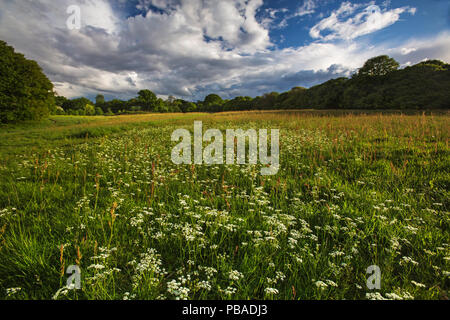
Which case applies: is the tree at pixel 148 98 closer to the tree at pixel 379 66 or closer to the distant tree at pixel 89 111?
the distant tree at pixel 89 111

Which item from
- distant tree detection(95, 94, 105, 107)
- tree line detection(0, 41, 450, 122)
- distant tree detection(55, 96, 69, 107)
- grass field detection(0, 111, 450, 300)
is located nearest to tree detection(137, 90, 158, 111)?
distant tree detection(55, 96, 69, 107)

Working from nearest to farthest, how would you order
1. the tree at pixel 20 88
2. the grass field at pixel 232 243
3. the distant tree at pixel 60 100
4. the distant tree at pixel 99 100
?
1. the grass field at pixel 232 243
2. the tree at pixel 20 88
3. the distant tree at pixel 60 100
4. the distant tree at pixel 99 100

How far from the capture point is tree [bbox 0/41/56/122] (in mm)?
22828

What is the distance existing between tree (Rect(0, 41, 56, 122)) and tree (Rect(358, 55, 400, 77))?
6370 cm

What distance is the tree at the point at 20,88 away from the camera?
22.8 m

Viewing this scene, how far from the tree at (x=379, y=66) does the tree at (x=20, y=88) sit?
6370 centimetres

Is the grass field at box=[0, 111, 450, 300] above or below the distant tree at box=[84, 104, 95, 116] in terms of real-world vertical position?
below

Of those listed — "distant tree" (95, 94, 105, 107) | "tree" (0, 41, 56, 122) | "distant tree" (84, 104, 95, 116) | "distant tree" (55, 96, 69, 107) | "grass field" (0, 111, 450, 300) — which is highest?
"distant tree" (95, 94, 105, 107)

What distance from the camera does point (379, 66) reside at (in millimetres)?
40562

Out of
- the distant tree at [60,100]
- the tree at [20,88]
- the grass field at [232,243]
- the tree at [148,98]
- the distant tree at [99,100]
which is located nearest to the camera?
the grass field at [232,243]

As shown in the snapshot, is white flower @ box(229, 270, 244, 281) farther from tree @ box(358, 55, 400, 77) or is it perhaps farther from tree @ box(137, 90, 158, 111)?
tree @ box(137, 90, 158, 111)

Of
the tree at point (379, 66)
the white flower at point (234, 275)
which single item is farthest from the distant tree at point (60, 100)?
the tree at point (379, 66)
